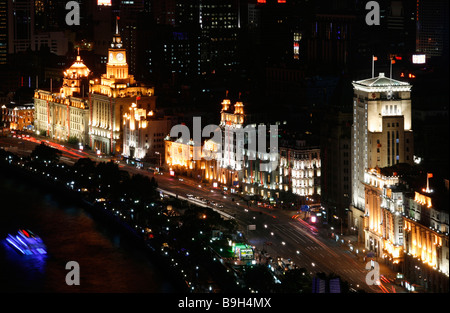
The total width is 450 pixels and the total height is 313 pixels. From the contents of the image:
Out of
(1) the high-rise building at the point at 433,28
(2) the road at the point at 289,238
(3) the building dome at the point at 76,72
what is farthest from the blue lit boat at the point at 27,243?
(1) the high-rise building at the point at 433,28

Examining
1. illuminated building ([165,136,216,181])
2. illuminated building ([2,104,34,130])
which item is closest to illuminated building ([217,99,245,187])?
Result: illuminated building ([165,136,216,181])

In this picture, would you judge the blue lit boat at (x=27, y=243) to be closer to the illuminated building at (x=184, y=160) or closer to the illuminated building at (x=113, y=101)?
the illuminated building at (x=184, y=160)

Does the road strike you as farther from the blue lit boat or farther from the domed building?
the domed building

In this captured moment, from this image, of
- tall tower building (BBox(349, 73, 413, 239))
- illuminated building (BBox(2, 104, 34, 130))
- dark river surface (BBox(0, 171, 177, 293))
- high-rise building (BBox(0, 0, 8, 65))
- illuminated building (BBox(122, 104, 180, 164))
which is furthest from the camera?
high-rise building (BBox(0, 0, 8, 65))
